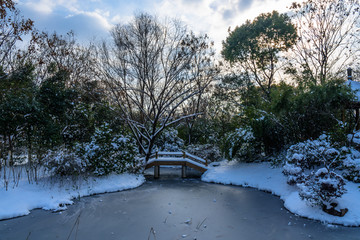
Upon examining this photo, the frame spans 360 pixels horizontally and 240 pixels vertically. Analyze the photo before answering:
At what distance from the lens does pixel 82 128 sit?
13805 millimetres

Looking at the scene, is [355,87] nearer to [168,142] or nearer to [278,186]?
[278,186]

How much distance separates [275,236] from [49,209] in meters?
6.20

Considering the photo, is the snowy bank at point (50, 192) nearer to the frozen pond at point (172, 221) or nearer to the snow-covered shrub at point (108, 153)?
the frozen pond at point (172, 221)

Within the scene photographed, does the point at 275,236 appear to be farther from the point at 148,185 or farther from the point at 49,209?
the point at 148,185

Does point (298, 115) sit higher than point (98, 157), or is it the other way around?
point (298, 115)

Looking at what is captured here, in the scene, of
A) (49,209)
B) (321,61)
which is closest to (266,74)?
(321,61)

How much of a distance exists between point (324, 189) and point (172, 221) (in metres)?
3.86

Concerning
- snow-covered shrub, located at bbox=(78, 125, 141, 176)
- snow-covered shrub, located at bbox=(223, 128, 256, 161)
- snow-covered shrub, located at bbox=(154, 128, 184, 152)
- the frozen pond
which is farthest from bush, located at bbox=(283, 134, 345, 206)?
snow-covered shrub, located at bbox=(154, 128, 184, 152)

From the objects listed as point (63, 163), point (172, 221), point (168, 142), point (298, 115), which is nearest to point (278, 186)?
point (298, 115)

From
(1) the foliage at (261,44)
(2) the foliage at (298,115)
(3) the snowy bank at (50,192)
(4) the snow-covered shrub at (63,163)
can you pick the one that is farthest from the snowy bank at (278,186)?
(1) the foliage at (261,44)

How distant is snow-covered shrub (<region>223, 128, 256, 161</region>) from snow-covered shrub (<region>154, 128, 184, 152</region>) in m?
5.32

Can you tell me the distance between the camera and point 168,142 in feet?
58.8

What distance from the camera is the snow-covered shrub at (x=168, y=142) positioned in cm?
1758

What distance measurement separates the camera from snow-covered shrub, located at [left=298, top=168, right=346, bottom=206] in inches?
238
